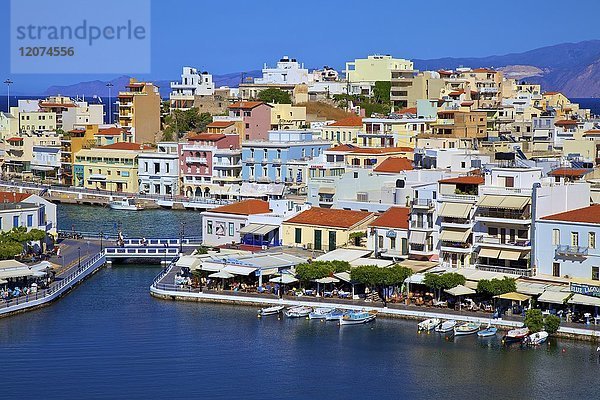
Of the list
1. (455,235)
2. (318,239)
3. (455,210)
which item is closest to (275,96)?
(318,239)

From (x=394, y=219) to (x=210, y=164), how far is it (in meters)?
25.2

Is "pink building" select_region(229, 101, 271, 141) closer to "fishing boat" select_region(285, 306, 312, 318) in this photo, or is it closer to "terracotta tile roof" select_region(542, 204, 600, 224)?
"fishing boat" select_region(285, 306, 312, 318)

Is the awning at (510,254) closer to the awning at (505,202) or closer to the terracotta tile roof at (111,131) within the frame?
the awning at (505,202)

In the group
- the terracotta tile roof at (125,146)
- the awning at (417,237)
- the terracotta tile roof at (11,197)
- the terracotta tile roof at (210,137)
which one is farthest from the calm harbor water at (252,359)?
the terracotta tile roof at (125,146)

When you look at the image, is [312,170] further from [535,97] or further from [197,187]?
[535,97]

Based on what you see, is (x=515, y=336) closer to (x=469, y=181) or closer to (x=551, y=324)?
(x=551, y=324)

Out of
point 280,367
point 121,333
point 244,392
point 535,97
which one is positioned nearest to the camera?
point 244,392

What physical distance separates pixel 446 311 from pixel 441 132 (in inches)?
1028

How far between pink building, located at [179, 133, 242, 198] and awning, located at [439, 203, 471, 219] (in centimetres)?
2519

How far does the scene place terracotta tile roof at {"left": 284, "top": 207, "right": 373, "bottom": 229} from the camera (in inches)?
1308

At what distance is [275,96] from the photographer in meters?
70.2

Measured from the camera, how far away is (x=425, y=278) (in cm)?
2830

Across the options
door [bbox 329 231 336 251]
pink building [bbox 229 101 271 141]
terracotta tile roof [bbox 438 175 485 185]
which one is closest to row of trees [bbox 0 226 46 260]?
door [bbox 329 231 336 251]

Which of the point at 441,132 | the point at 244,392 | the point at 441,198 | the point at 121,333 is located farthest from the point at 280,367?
the point at 441,132
